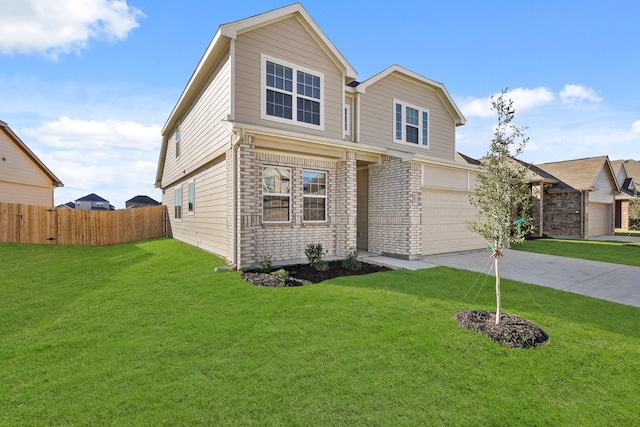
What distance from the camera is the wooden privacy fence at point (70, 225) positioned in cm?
1195

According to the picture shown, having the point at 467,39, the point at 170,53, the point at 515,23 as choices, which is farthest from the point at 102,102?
the point at 515,23

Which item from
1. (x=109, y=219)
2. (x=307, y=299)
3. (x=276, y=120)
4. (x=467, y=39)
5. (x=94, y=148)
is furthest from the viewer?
(x=94, y=148)

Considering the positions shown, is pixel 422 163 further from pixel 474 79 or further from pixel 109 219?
pixel 109 219

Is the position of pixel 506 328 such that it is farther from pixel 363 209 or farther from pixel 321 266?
pixel 363 209

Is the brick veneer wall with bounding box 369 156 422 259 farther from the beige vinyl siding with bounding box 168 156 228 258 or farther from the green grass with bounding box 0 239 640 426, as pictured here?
the beige vinyl siding with bounding box 168 156 228 258

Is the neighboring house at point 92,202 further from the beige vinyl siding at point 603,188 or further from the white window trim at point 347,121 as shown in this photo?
the beige vinyl siding at point 603,188

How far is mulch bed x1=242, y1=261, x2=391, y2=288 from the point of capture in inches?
258

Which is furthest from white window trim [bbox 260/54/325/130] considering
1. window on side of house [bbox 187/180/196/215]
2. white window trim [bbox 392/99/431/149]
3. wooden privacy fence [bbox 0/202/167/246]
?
wooden privacy fence [bbox 0/202/167/246]

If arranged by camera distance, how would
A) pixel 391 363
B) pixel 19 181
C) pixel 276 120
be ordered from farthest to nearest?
1. pixel 19 181
2. pixel 276 120
3. pixel 391 363

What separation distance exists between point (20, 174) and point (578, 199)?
34.4 m

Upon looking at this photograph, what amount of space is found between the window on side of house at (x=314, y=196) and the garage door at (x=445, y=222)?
3.65 metres

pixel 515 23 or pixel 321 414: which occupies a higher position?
pixel 515 23

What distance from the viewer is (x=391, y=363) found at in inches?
130

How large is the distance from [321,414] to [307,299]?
2863 mm
